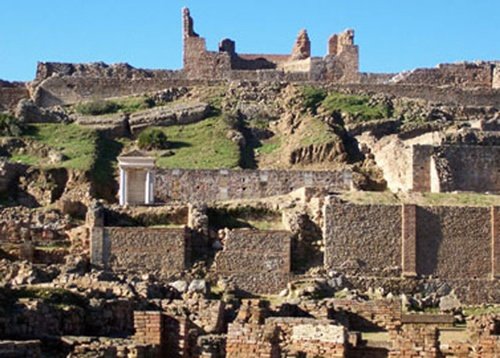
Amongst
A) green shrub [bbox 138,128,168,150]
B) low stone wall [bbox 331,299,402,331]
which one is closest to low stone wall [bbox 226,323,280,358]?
low stone wall [bbox 331,299,402,331]

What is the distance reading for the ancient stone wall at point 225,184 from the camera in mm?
40875

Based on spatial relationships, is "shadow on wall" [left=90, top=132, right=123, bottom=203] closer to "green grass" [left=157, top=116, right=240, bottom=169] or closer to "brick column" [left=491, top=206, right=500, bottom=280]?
"green grass" [left=157, top=116, right=240, bottom=169]

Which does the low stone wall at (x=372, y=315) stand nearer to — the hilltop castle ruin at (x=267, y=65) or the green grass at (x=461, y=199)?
the green grass at (x=461, y=199)

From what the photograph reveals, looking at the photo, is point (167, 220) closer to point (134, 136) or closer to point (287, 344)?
point (134, 136)

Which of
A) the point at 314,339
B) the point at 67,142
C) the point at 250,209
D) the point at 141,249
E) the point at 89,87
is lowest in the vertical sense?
the point at 314,339

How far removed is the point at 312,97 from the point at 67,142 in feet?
37.9

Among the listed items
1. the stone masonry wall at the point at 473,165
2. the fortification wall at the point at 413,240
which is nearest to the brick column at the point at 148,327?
the fortification wall at the point at 413,240

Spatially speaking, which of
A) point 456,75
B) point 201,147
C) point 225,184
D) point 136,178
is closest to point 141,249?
point 136,178

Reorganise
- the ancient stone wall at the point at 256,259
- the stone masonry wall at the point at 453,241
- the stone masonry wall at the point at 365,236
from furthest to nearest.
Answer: the stone masonry wall at the point at 453,241, the stone masonry wall at the point at 365,236, the ancient stone wall at the point at 256,259

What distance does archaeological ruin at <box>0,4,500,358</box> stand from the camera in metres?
17.8

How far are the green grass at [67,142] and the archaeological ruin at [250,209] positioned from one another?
5.2 inches

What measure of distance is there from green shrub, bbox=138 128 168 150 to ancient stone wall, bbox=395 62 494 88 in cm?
1655

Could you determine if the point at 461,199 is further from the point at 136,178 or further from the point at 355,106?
the point at 355,106

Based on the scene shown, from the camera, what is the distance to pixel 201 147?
48.5m
